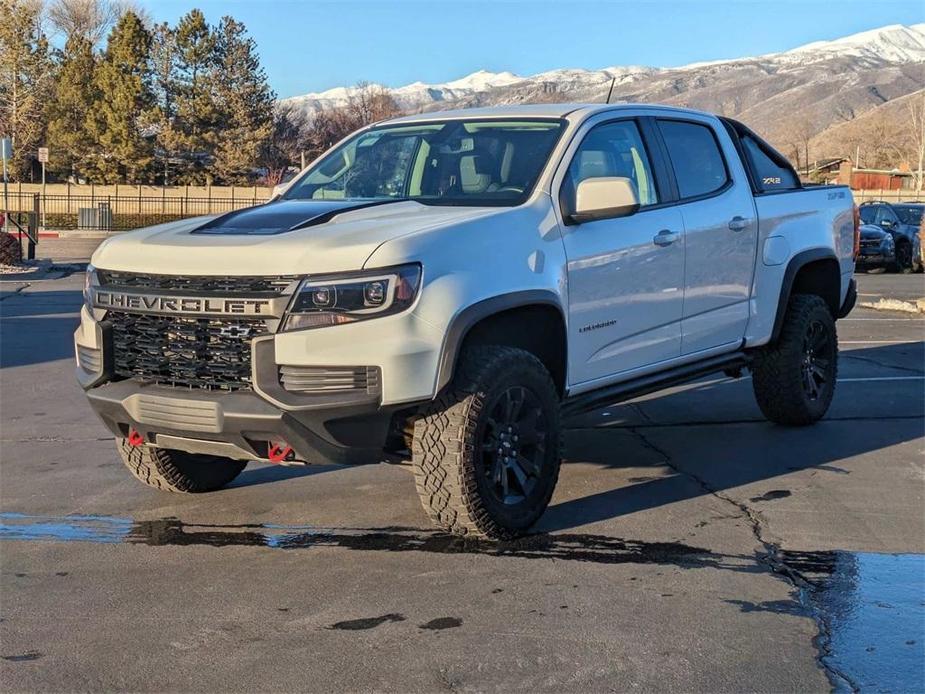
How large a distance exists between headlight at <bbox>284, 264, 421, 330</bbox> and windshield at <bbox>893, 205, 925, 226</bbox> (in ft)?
82.2

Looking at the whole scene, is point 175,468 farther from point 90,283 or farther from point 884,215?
point 884,215

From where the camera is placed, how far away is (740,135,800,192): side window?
24.0ft

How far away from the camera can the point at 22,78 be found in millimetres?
65250

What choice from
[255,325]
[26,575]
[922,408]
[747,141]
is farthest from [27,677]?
[922,408]

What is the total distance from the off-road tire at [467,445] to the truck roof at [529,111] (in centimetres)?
155

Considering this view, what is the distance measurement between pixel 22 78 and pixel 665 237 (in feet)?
218

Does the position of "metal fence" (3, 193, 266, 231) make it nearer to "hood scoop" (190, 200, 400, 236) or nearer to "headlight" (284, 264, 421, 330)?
"hood scoop" (190, 200, 400, 236)

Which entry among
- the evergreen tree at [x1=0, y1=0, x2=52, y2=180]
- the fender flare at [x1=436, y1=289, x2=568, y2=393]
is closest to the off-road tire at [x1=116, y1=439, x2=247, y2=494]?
the fender flare at [x1=436, y1=289, x2=568, y2=393]

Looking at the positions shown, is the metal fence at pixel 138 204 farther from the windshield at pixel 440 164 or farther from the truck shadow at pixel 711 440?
the windshield at pixel 440 164

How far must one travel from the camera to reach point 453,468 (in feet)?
16.1

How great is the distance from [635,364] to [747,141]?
2.15m

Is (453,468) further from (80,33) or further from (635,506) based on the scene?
(80,33)

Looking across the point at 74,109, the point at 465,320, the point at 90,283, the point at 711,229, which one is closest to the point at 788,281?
the point at 711,229

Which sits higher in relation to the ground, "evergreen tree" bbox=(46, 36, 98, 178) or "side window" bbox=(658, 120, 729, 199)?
"evergreen tree" bbox=(46, 36, 98, 178)
